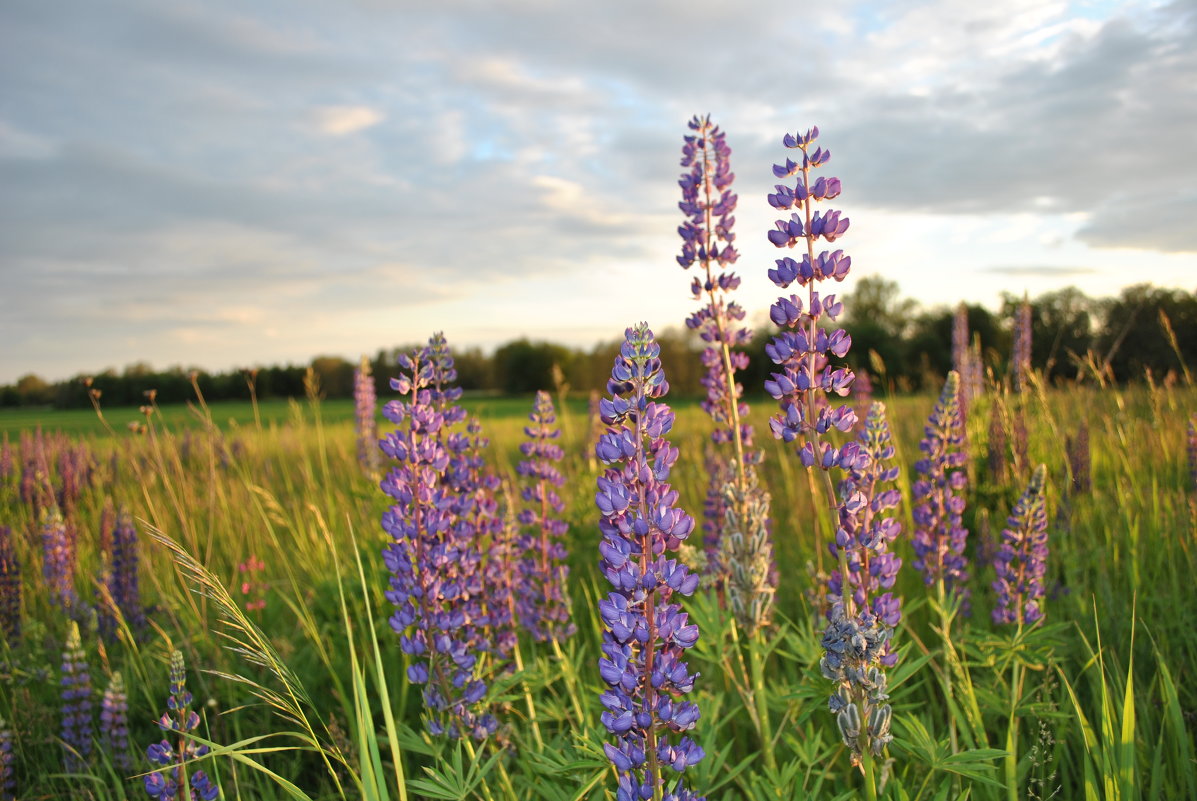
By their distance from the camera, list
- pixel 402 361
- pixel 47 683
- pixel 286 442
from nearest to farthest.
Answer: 1. pixel 402 361
2. pixel 47 683
3. pixel 286 442

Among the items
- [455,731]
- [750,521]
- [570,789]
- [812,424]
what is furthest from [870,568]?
[455,731]

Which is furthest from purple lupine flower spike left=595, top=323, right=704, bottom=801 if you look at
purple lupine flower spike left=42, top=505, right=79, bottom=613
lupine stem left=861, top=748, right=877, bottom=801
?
purple lupine flower spike left=42, top=505, right=79, bottom=613

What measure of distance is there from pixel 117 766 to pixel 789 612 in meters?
4.02

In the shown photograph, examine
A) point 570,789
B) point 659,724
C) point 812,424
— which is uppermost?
point 812,424

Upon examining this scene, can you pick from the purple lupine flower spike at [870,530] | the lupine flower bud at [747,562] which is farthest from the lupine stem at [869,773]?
the lupine flower bud at [747,562]

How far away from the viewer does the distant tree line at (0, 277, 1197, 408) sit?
12.0m

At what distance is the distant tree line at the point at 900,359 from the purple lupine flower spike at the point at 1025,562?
4102 mm

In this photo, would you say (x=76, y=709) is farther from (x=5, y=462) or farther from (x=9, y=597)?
(x=5, y=462)

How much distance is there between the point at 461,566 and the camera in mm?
2939

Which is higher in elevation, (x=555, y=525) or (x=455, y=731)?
(x=555, y=525)

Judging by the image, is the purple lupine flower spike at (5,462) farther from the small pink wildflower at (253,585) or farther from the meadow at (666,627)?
the small pink wildflower at (253,585)

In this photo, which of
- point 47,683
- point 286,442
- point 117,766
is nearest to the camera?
point 117,766

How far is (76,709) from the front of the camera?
4008 mm

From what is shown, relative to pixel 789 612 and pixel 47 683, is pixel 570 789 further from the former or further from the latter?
pixel 47 683
